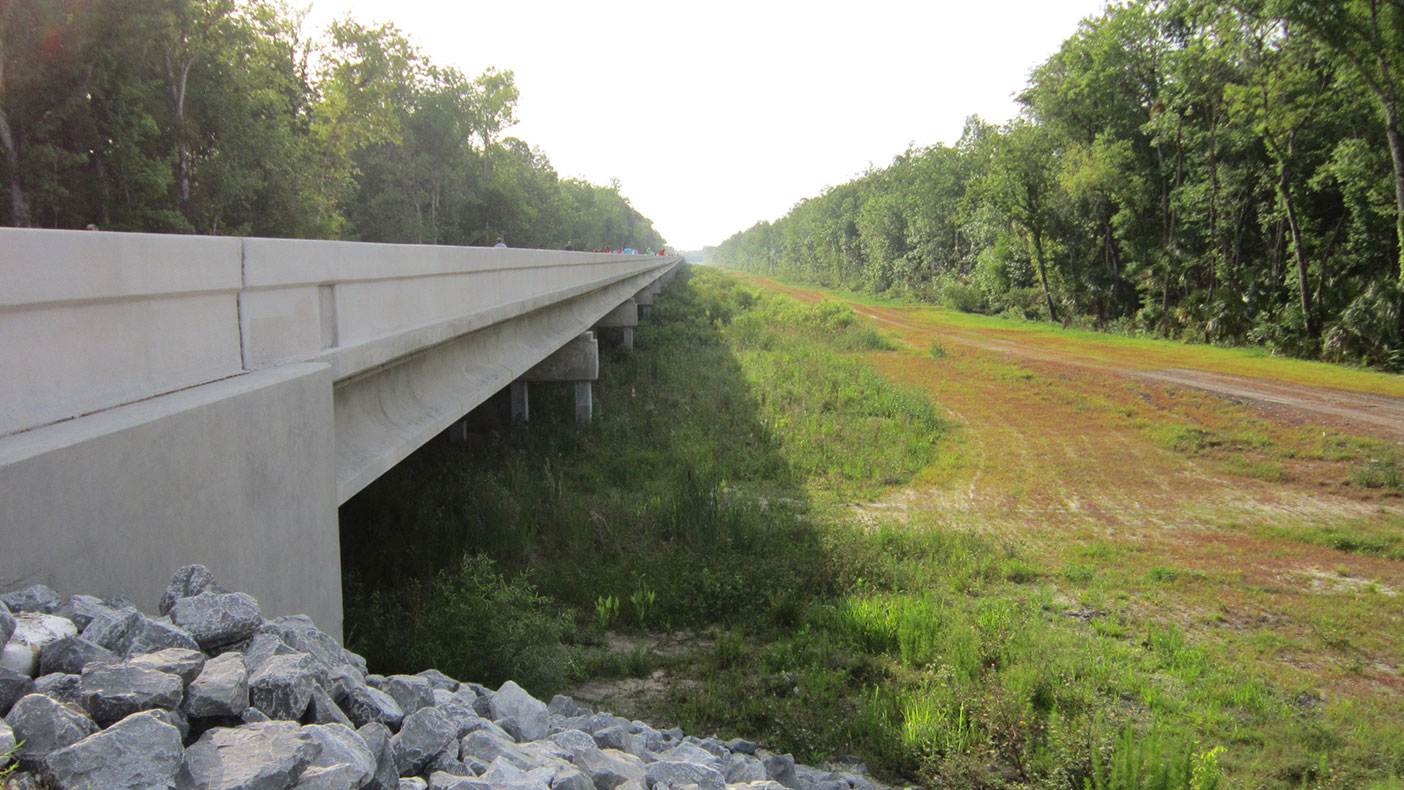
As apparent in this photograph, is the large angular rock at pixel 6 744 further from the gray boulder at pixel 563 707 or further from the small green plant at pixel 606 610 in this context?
the small green plant at pixel 606 610

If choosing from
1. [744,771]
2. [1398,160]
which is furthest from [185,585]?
[1398,160]

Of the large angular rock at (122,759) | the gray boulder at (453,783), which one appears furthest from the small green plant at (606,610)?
the large angular rock at (122,759)

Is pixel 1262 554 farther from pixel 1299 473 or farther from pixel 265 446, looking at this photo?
pixel 265 446

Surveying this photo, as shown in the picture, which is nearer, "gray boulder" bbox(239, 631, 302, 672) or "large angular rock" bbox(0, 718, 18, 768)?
"large angular rock" bbox(0, 718, 18, 768)

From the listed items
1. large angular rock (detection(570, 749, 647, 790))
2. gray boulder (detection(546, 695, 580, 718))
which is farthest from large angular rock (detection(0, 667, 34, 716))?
gray boulder (detection(546, 695, 580, 718))

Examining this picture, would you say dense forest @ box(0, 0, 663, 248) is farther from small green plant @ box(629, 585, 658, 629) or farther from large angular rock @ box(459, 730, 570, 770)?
large angular rock @ box(459, 730, 570, 770)

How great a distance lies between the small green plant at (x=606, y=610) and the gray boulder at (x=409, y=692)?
4.10 metres

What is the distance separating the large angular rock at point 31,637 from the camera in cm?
213

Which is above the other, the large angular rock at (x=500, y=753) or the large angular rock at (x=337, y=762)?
the large angular rock at (x=337, y=762)

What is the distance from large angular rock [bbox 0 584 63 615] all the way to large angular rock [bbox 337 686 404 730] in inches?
34.2

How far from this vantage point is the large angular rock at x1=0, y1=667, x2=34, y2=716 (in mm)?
2049

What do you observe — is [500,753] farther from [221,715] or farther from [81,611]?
[81,611]

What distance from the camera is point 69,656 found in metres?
2.22

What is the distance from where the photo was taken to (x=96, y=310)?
297 centimetres
